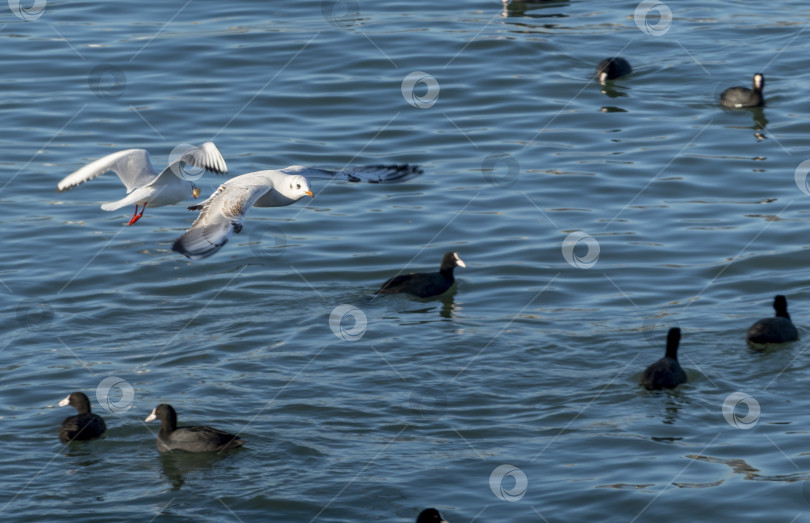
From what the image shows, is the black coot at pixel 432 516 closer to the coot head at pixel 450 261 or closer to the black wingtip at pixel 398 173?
the black wingtip at pixel 398 173

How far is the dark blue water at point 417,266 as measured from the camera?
11641 millimetres

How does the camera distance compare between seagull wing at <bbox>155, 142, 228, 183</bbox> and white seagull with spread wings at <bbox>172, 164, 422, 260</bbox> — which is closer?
white seagull with spread wings at <bbox>172, 164, 422, 260</bbox>

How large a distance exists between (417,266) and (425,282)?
107 centimetres

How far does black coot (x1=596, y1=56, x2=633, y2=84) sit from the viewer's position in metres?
21.8

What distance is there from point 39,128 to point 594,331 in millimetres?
10719

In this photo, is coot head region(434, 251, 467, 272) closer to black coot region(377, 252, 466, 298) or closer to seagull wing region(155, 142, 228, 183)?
black coot region(377, 252, 466, 298)

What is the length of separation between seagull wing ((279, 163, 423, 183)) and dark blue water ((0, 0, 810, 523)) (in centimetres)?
151

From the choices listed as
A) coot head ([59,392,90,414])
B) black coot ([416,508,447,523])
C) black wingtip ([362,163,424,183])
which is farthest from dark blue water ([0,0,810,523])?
black wingtip ([362,163,424,183])

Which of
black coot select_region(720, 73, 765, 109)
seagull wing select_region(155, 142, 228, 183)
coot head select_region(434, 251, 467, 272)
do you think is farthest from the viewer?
black coot select_region(720, 73, 765, 109)

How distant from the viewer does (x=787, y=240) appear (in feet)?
55.2

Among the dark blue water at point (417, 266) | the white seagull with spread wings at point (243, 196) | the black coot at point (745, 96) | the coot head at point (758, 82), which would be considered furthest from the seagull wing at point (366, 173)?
the coot head at point (758, 82)

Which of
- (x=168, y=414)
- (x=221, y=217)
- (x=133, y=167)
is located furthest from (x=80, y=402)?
(x=133, y=167)

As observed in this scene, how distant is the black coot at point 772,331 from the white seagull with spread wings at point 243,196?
399 centimetres

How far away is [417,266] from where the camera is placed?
1667 centimetres
